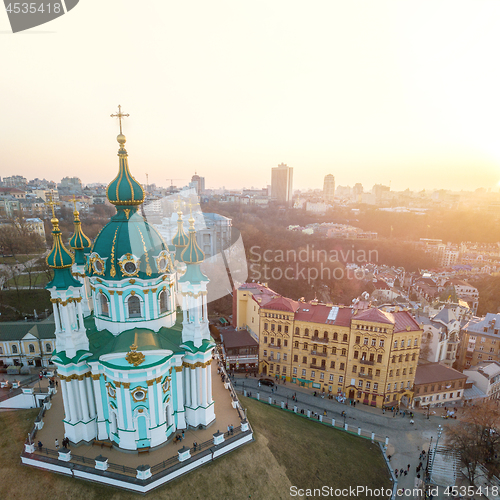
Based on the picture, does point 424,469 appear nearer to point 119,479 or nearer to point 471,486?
point 471,486

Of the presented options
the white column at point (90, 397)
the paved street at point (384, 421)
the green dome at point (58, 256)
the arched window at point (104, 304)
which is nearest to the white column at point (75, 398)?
the white column at point (90, 397)

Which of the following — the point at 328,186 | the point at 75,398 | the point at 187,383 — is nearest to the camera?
the point at 75,398

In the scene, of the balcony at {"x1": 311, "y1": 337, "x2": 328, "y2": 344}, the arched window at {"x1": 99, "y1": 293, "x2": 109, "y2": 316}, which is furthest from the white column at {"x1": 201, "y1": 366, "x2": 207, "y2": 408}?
the balcony at {"x1": 311, "y1": 337, "x2": 328, "y2": 344}

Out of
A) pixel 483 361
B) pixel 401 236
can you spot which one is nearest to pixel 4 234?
pixel 483 361

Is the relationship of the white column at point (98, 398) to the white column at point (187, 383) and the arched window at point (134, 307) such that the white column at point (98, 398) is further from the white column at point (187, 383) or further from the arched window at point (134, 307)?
the white column at point (187, 383)

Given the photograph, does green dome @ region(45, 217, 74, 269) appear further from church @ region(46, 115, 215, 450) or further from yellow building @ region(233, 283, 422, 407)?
yellow building @ region(233, 283, 422, 407)

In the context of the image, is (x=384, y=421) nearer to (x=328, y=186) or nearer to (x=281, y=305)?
(x=281, y=305)

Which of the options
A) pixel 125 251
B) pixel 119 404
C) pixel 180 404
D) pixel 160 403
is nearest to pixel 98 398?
pixel 119 404
